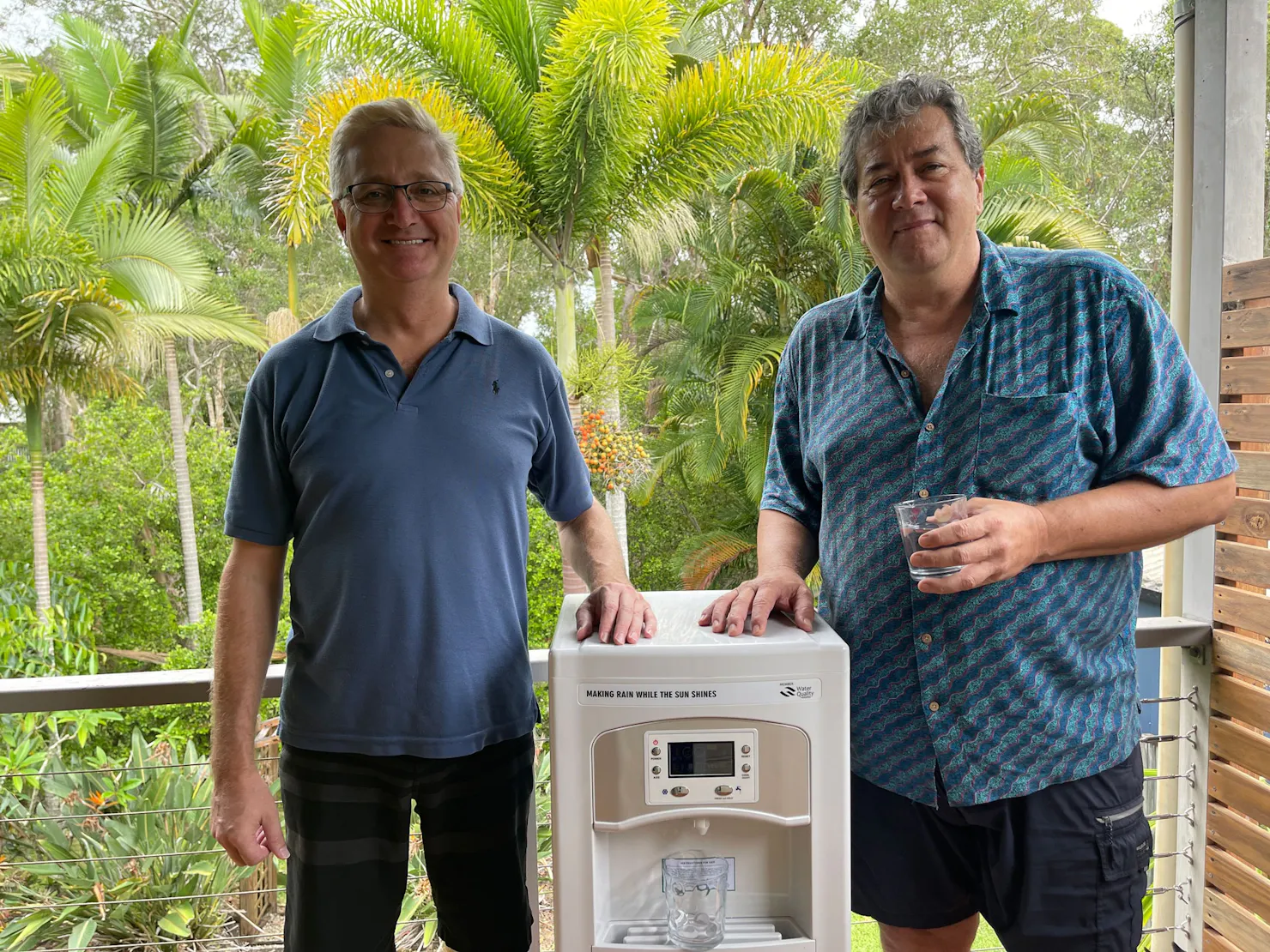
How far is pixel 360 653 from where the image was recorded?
4.68ft

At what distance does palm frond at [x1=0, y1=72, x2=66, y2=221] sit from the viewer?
12.3 m

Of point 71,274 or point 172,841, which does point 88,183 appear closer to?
point 71,274

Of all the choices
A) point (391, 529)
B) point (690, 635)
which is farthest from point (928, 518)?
point (391, 529)

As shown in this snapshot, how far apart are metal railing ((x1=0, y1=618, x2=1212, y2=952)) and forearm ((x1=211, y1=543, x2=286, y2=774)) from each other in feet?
0.62

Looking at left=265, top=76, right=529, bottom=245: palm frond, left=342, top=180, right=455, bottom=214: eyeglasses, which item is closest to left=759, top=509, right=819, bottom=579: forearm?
left=342, top=180, right=455, bottom=214: eyeglasses

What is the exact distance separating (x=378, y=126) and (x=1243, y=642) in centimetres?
193

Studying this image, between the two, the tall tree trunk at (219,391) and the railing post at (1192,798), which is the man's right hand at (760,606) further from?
the tall tree trunk at (219,391)

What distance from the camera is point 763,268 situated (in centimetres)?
1241

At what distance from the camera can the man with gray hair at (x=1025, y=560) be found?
4.26 feet

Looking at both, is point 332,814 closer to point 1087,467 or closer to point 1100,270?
point 1087,467

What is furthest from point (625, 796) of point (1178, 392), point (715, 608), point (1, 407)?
point (1, 407)

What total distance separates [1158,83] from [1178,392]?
15463 millimetres

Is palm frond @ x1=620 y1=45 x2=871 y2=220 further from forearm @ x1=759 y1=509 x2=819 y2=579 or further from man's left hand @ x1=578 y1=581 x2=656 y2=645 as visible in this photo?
man's left hand @ x1=578 y1=581 x2=656 y2=645

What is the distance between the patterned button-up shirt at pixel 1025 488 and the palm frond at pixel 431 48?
7846mm
